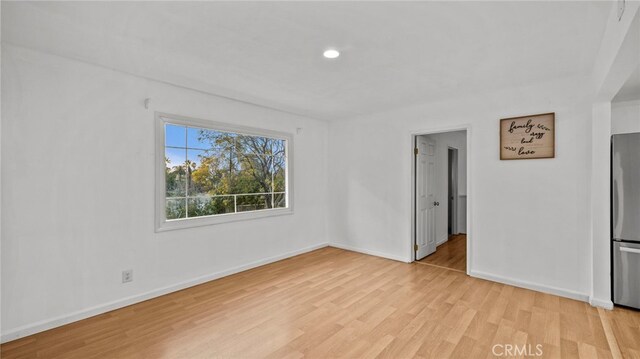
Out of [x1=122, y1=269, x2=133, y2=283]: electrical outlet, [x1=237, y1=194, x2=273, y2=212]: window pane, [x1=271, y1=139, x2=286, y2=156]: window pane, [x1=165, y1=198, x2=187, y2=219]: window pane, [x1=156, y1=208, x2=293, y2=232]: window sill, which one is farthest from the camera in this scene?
[x1=271, y1=139, x2=286, y2=156]: window pane

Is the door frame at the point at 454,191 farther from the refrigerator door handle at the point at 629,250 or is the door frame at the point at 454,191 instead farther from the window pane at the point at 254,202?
the window pane at the point at 254,202

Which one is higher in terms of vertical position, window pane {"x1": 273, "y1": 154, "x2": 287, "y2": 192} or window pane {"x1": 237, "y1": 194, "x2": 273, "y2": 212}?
window pane {"x1": 273, "y1": 154, "x2": 287, "y2": 192}

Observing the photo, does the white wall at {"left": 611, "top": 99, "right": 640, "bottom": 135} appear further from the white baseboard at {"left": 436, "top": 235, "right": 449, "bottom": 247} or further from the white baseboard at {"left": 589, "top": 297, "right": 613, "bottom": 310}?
the white baseboard at {"left": 436, "top": 235, "right": 449, "bottom": 247}

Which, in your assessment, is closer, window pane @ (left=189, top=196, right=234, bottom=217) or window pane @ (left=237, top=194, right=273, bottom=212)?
window pane @ (left=189, top=196, right=234, bottom=217)

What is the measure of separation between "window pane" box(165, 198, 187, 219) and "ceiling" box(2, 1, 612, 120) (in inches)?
54.6

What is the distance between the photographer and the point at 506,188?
11.6 ft

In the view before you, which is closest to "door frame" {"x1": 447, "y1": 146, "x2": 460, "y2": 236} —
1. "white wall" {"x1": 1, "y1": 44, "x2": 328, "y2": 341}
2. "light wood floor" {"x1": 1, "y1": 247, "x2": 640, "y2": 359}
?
"light wood floor" {"x1": 1, "y1": 247, "x2": 640, "y2": 359}

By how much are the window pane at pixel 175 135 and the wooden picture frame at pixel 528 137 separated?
155 inches

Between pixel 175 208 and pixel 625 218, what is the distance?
476 centimetres

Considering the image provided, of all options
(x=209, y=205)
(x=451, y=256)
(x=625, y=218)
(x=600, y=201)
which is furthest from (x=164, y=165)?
(x=625, y=218)

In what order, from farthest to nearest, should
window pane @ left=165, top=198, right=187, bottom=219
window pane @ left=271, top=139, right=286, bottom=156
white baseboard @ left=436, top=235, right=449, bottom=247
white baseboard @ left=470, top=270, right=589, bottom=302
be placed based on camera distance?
1. white baseboard @ left=436, top=235, right=449, bottom=247
2. window pane @ left=271, top=139, right=286, bottom=156
3. window pane @ left=165, top=198, right=187, bottom=219
4. white baseboard @ left=470, top=270, right=589, bottom=302

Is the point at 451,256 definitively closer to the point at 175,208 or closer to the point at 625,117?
the point at 625,117

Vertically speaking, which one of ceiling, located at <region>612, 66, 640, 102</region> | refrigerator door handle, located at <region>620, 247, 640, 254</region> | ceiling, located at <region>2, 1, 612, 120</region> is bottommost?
refrigerator door handle, located at <region>620, 247, 640, 254</region>

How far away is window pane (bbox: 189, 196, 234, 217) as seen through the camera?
3689 mm
